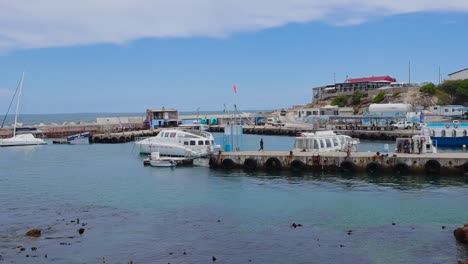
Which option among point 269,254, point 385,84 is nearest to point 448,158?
point 269,254

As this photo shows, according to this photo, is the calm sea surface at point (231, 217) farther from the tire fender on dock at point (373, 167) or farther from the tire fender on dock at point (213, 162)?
the tire fender on dock at point (373, 167)

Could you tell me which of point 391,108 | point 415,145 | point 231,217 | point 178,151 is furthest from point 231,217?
point 391,108

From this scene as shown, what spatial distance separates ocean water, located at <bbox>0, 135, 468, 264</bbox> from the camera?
2484 centimetres

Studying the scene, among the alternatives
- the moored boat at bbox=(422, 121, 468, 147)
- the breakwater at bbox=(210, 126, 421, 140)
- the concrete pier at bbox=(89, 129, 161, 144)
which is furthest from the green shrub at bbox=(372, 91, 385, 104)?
the concrete pier at bbox=(89, 129, 161, 144)

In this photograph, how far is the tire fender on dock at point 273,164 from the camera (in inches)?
2010

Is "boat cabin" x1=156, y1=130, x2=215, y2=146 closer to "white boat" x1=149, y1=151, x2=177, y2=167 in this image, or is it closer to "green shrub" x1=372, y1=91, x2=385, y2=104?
"white boat" x1=149, y1=151, x2=177, y2=167

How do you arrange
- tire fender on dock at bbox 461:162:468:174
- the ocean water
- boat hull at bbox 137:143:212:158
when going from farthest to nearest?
boat hull at bbox 137:143:212:158
tire fender on dock at bbox 461:162:468:174
the ocean water

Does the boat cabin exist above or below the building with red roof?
below

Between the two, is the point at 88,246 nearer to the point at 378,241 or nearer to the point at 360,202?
the point at 378,241

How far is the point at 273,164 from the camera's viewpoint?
2021 inches

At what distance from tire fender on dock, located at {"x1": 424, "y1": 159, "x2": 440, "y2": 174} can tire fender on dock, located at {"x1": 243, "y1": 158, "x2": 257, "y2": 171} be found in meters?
15.4

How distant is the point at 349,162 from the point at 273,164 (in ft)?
23.3

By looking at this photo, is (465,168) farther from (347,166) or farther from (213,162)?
(213,162)

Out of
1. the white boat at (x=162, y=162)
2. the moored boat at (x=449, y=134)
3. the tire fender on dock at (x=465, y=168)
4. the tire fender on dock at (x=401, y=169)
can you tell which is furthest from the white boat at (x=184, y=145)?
the moored boat at (x=449, y=134)
